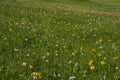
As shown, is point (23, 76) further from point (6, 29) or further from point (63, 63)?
point (6, 29)

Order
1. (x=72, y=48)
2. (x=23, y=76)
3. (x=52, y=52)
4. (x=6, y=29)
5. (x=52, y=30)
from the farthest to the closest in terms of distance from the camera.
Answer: (x=52, y=30), (x=6, y=29), (x=72, y=48), (x=52, y=52), (x=23, y=76)

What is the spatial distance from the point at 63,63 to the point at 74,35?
11.4ft

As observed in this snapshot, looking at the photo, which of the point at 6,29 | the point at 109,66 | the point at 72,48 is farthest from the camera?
the point at 6,29

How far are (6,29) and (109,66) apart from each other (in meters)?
5.01

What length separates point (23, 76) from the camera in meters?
6.87

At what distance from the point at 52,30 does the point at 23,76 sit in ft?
17.2

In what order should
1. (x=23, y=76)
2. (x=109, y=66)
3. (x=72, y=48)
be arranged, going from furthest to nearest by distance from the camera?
(x=72, y=48) → (x=109, y=66) → (x=23, y=76)

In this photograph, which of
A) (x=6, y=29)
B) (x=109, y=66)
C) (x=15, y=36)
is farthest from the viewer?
(x=6, y=29)

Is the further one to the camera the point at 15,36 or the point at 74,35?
the point at 74,35

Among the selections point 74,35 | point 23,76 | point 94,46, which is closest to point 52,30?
point 74,35

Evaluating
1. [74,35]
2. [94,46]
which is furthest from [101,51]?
[74,35]

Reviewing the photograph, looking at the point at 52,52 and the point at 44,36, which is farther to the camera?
the point at 44,36

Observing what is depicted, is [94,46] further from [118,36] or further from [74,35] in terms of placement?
[118,36]

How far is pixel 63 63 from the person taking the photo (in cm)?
796
